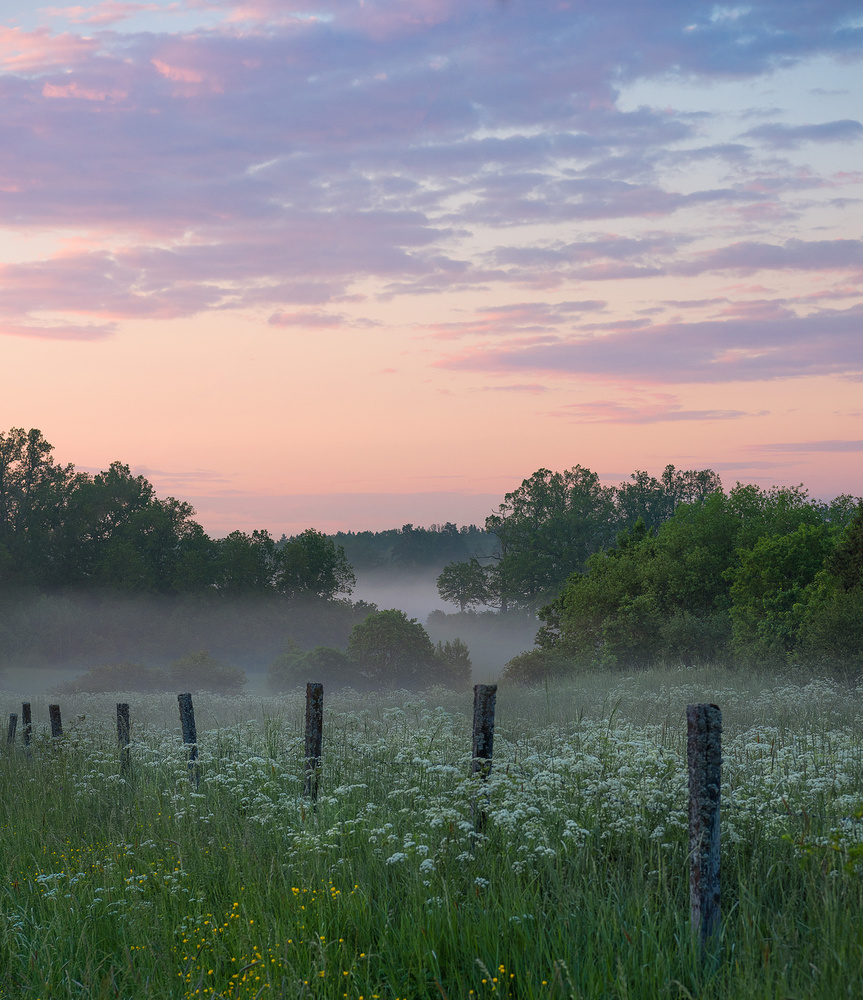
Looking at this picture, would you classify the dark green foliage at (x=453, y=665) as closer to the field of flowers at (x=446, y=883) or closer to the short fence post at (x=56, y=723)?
the short fence post at (x=56, y=723)

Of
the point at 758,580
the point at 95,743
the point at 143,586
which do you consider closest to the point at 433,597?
the point at 143,586

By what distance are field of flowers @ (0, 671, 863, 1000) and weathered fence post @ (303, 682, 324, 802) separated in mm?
155

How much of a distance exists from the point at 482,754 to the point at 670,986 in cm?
340

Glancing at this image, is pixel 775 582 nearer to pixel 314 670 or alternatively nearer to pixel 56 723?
pixel 56 723

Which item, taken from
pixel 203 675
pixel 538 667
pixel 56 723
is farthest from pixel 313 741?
pixel 203 675

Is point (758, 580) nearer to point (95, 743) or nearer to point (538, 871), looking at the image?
point (95, 743)

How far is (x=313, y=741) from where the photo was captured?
30.9ft

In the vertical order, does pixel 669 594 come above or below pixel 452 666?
above

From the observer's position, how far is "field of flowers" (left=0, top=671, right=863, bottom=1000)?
4383 mm

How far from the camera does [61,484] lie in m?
82.8

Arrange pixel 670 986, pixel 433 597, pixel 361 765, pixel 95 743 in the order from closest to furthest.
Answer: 1. pixel 670 986
2. pixel 361 765
3. pixel 95 743
4. pixel 433 597

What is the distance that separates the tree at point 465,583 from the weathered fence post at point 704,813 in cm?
8078

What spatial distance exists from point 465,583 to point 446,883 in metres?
81.1

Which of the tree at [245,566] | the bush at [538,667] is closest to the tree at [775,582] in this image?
the bush at [538,667]
